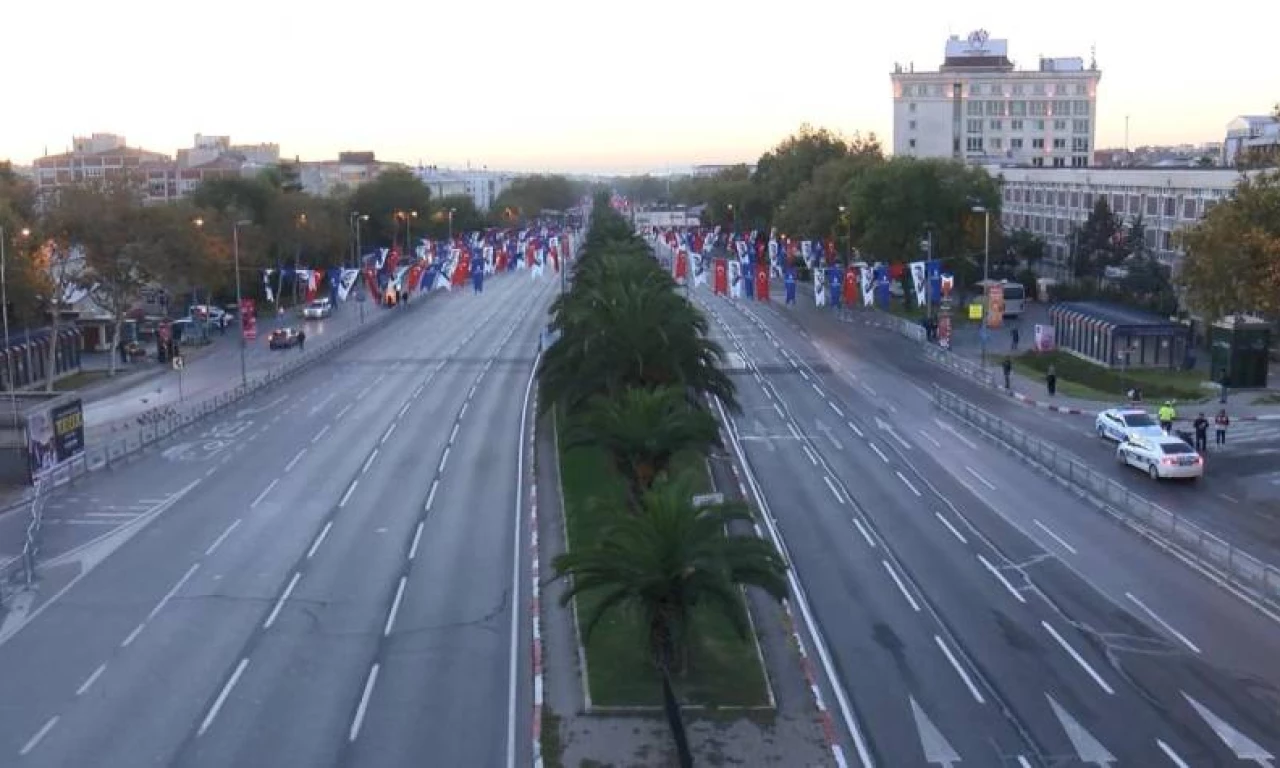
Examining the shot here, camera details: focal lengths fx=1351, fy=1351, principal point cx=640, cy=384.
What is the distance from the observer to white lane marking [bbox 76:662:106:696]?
21.9m

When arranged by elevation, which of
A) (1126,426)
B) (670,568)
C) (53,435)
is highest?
(670,568)

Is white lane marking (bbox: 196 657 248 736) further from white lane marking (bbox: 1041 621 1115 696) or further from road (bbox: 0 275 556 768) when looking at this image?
white lane marking (bbox: 1041 621 1115 696)

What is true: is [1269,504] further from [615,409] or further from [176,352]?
[176,352]

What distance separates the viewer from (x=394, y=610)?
85.0 feet

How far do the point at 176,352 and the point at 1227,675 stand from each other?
188 feet

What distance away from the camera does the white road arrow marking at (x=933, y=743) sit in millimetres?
18688

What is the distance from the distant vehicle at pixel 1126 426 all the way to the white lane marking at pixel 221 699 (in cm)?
2587

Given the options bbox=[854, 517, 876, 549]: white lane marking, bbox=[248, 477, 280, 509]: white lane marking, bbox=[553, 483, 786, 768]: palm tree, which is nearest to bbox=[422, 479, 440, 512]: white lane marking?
bbox=[248, 477, 280, 509]: white lane marking

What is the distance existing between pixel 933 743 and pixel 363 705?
8.66 meters

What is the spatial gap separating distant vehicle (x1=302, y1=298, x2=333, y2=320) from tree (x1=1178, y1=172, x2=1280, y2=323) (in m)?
63.5

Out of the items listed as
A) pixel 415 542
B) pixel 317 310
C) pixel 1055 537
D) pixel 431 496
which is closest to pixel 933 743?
pixel 1055 537

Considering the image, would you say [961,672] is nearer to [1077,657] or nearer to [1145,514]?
[1077,657]

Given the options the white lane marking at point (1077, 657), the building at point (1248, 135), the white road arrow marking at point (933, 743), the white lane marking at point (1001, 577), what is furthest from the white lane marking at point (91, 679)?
the building at point (1248, 135)

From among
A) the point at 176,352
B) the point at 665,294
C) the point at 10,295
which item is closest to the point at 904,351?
the point at 665,294
